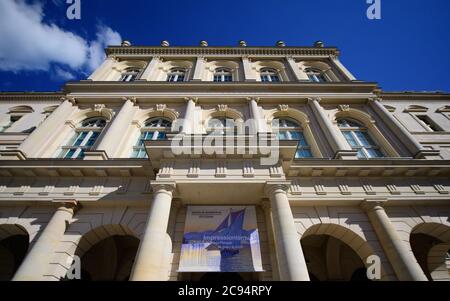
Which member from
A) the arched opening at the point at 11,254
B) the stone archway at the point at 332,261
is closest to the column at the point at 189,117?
the stone archway at the point at 332,261

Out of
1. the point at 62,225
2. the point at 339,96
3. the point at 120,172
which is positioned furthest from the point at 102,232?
the point at 339,96

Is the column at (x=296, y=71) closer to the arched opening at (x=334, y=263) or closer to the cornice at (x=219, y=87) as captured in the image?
the cornice at (x=219, y=87)

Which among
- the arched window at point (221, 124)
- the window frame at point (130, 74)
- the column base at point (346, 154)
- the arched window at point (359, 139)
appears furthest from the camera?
the window frame at point (130, 74)

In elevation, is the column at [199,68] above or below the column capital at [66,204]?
above

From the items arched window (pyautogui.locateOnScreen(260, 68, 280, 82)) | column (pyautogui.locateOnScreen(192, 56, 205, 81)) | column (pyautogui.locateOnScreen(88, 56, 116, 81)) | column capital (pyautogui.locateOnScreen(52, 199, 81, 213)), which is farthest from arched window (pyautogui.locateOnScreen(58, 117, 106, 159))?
arched window (pyautogui.locateOnScreen(260, 68, 280, 82))

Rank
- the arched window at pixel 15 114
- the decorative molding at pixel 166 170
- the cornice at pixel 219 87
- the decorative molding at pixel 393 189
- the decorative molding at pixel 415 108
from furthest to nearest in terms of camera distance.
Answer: the decorative molding at pixel 415 108
the arched window at pixel 15 114
the cornice at pixel 219 87
the decorative molding at pixel 393 189
the decorative molding at pixel 166 170

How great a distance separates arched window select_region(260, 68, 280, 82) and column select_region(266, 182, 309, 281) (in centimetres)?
1407

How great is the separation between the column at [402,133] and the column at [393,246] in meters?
4.54

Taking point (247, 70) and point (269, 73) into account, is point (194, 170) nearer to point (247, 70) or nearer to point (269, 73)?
point (247, 70)

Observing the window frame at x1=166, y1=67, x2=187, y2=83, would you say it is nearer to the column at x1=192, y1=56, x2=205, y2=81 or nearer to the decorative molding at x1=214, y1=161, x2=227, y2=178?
the column at x1=192, y1=56, x2=205, y2=81

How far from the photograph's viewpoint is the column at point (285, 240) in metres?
6.63

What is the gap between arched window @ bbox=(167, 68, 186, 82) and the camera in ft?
66.5

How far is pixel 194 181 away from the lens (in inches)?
353

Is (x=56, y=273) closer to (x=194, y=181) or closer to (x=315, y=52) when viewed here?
(x=194, y=181)
